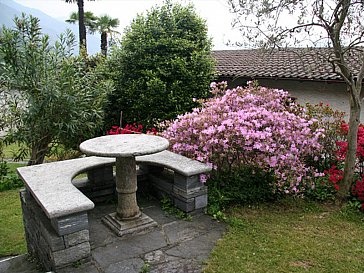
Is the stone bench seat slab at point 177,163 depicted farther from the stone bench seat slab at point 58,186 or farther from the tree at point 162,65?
the tree at point 162,65

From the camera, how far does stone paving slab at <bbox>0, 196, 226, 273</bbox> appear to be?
2932mm

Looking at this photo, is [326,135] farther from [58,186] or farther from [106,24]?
[106,24]

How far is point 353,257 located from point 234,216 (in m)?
1.38

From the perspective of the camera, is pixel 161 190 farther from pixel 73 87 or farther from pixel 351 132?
→ pixel 73 87

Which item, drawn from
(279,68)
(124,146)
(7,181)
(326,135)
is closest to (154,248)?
(124,146)

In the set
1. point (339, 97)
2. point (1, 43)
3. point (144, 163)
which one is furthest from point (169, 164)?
point (339, 97)

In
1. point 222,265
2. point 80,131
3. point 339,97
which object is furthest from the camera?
point 339,97

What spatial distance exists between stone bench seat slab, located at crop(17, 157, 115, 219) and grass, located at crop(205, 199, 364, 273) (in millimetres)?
1399

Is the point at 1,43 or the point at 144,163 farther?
the point at 1,43

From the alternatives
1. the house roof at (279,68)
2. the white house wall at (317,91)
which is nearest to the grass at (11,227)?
the house roof at (279,68)

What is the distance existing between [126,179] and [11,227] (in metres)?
2.68

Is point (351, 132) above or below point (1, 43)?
below

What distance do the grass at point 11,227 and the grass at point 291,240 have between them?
2.92 m

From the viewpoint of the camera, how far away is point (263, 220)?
398 cm
